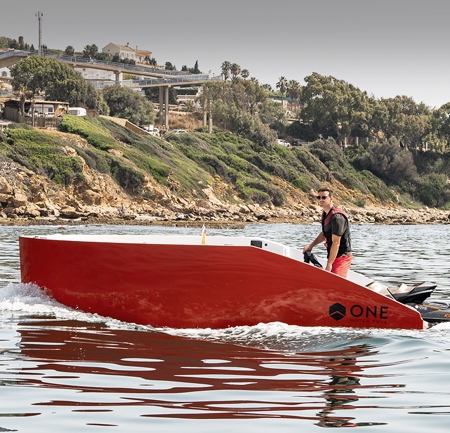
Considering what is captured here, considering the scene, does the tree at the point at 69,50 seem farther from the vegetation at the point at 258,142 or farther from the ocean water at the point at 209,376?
the ocean water at the point at 209,376

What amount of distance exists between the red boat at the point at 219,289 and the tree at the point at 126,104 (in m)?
78.5

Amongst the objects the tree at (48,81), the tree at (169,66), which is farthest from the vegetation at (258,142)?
the tree at (169,66)

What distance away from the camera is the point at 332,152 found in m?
102

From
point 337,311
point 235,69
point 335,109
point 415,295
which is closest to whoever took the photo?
point 337,311

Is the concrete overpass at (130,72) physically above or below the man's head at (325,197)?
above

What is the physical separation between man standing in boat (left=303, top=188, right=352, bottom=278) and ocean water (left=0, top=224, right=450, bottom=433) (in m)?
0.84

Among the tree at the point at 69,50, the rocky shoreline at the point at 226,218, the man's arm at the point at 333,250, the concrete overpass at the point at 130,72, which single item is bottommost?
the rocky shoreline at the point at 226,218

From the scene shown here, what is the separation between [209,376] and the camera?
8.05m

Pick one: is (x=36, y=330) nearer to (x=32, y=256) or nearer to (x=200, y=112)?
(x=32, y=256)

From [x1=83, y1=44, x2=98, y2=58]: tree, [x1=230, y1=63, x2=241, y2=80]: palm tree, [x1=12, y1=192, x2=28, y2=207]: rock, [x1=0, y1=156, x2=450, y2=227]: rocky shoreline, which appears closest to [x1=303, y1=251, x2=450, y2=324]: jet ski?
[x1=0, y1=156, x2=450, y2=227]: rocky shoreline

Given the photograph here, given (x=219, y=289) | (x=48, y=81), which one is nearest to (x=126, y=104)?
(x=48, y=81)

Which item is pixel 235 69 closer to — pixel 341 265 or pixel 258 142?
pixel 258 142

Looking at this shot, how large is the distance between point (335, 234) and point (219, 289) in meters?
1.52

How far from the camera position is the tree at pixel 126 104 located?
88994 mm
